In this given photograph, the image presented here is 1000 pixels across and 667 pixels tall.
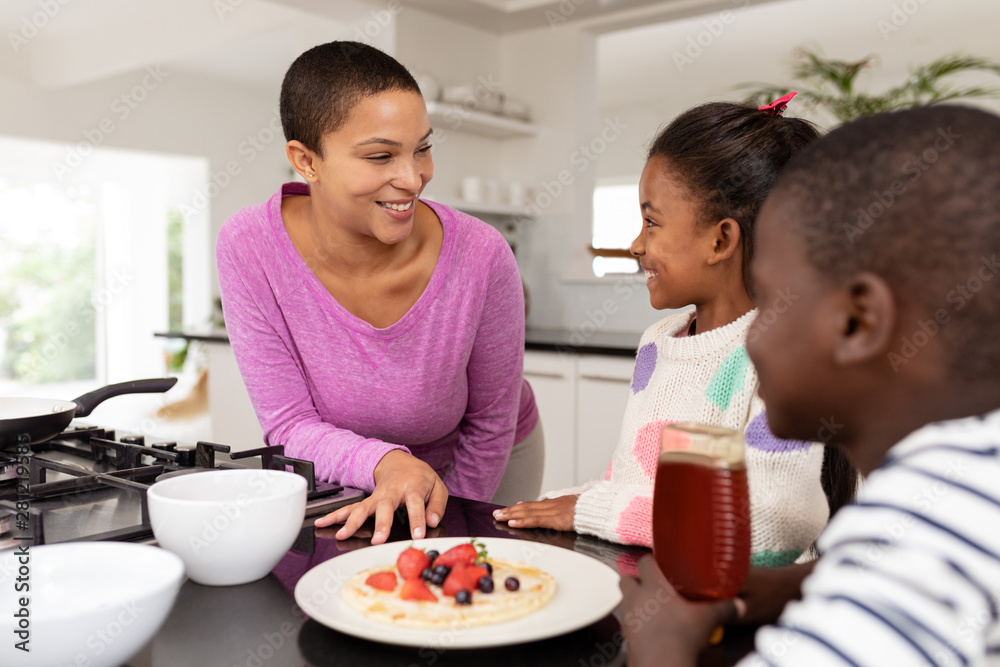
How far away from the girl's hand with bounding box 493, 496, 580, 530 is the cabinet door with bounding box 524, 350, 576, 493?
2080 mm

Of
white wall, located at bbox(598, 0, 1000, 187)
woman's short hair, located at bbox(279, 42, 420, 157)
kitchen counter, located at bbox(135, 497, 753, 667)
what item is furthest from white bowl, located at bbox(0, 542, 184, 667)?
white wall, located at bbox(598, 0, 1000, 187)

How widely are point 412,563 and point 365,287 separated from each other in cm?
83

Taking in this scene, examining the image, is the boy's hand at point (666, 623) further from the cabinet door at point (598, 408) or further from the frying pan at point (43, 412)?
the cabinet door at point (598, 408)

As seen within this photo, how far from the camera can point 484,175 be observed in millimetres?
4059

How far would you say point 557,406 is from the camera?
316cm

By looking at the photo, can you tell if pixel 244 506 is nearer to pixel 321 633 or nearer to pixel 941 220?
pixel 321 633

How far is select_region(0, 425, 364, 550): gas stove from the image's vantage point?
87 cm

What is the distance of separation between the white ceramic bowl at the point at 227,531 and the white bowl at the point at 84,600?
7cm

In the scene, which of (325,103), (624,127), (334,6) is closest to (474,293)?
(325,103)

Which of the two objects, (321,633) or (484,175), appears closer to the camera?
(321,633)

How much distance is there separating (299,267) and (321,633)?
0.88 m

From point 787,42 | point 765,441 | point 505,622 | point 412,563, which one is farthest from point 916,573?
point 787,42

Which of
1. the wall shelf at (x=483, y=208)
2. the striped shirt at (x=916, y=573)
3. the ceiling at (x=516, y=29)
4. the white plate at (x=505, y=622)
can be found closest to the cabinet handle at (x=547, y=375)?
the wall shelf at (x=483, y=208)

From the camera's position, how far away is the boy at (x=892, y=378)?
0.48 m
